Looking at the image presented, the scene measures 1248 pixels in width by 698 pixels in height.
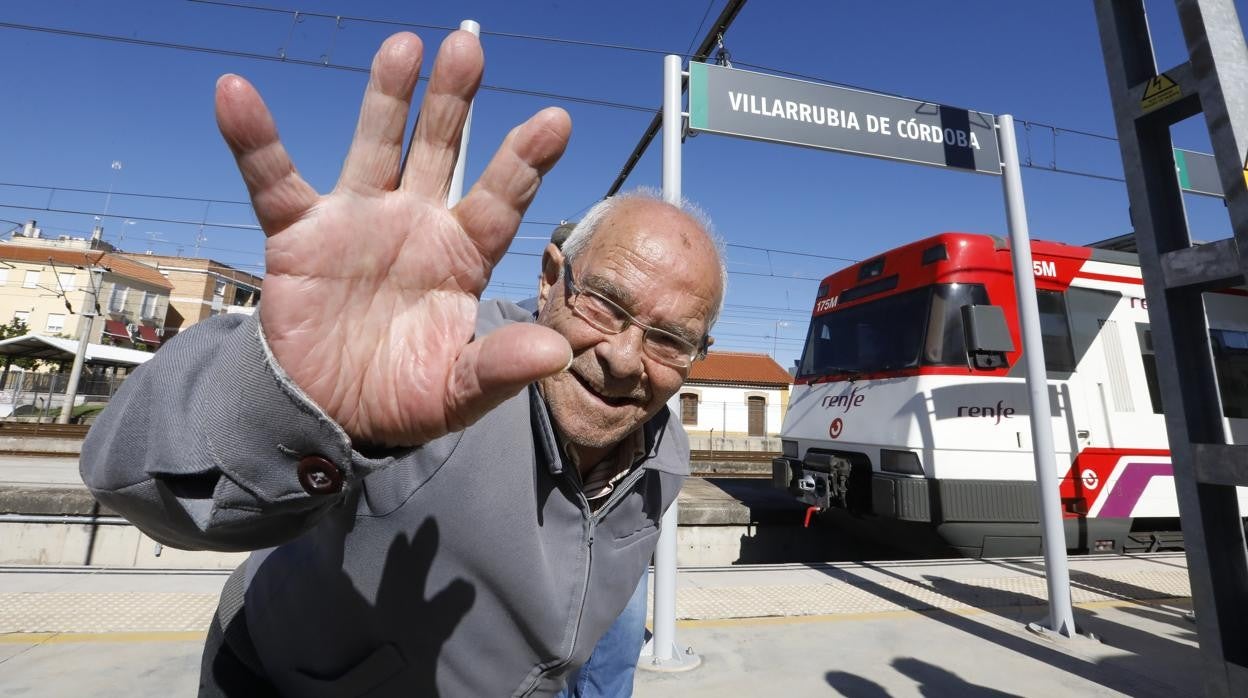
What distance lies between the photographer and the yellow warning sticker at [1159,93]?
176 centimetres

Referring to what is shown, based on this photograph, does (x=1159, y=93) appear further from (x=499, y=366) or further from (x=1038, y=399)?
(x=1038, y=399)

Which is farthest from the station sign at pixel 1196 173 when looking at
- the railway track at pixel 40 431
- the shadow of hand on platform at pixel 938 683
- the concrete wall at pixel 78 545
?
the railway track at pixel 40 431

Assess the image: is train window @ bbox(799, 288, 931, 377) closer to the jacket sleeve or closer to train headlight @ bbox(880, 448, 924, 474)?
train headlight @ bbox(880, 448, 924, 474)

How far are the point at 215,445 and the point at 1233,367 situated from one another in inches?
319

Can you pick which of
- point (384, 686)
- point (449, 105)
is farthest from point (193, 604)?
point (449, 105)

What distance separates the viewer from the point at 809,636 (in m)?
3.34

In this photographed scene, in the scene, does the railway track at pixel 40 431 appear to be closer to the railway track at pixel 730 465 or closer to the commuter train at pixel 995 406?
the railway track at pixel 730 465

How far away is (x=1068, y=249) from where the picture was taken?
529 centimetres

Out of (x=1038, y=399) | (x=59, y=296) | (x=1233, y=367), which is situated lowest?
(x=1038, y=399)

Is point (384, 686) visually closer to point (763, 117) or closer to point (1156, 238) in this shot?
point (1156, 238)

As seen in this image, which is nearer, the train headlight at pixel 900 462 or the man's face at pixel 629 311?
the man's face at pixel 629 311

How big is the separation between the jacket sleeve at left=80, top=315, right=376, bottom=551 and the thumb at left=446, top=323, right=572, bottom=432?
166 mm

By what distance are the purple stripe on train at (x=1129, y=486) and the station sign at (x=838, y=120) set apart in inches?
128

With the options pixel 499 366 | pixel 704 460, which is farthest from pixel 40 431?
pixel 499 366
